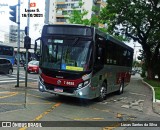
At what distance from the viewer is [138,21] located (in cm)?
3566

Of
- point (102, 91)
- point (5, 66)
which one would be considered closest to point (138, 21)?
point (5, 66)

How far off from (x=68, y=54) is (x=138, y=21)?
25.0 meters

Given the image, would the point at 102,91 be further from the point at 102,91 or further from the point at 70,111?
the point at 70,111

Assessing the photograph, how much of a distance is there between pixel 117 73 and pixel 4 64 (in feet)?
46.6

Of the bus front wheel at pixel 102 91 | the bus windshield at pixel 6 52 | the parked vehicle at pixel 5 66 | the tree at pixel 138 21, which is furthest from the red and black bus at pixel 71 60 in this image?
the bus windshield at pixel 6 52

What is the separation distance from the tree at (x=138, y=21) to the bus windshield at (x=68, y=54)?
75.5 feet

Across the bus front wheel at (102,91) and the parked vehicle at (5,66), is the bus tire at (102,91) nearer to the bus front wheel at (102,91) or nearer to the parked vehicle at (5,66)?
the bus front wheel at (102,91)

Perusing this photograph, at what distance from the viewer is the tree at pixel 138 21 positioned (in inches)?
1407

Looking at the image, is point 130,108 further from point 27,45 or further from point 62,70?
point 27,45

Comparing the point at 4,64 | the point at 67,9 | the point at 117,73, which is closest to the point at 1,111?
the point at 117,73

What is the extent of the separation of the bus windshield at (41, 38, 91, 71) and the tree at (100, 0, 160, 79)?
23007 millimetres

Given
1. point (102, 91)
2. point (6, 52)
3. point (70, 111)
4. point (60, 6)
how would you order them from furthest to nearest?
1. point (60, 6)
2. point (6, 52)
3. point (102, 91)
4. point (70, 111)

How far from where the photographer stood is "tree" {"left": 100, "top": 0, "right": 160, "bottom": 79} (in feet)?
117

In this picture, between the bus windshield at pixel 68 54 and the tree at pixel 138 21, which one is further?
the tree at pixel 138 21
